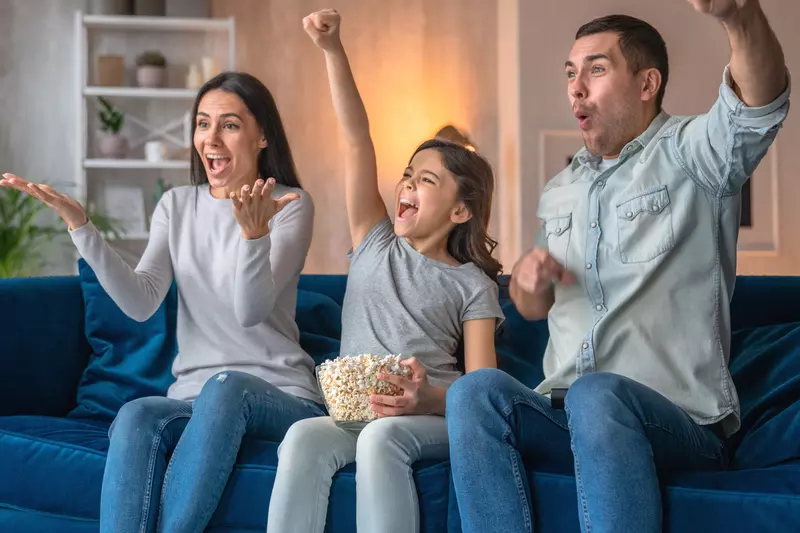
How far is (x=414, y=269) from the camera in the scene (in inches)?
80.7

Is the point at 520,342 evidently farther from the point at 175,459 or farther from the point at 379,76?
the point at 379,76

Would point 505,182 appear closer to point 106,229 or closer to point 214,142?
point 106,229

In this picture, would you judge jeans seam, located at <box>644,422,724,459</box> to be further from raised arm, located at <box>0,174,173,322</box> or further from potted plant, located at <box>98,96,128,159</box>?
potted plant, located at <box>98,96,128,159</box>

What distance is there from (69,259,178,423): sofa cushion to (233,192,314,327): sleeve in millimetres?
413

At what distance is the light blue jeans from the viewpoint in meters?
1.60

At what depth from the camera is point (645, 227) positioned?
1.77 m

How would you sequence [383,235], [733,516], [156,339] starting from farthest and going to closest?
[156,339] < [383,235] < [733,516]

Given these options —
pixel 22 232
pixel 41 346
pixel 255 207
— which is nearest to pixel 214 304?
pixel 255 207

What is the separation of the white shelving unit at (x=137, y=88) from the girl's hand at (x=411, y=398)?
9.98 ft

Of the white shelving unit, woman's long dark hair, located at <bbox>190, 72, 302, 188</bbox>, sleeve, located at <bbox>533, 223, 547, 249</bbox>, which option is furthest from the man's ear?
the white shelving unit

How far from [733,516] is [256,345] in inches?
39.8

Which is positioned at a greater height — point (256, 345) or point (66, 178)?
point (66, 178)

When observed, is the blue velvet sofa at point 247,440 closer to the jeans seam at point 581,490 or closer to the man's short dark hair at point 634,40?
the jeans seam at point 581,490

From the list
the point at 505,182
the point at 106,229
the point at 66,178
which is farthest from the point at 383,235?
the point at 66,178
